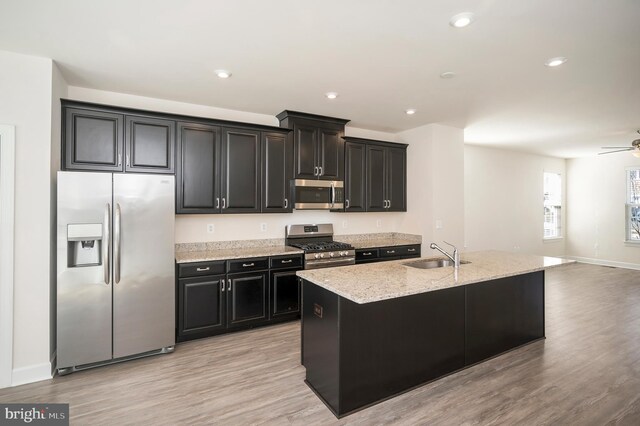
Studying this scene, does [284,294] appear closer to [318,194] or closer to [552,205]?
[318,194]

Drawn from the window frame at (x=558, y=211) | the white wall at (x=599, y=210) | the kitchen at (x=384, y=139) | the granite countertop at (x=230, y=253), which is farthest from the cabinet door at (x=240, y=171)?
the white wall at (x=599, y=210)

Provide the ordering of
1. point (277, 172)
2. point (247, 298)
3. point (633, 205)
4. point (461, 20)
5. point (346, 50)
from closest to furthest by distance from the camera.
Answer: point (461, 20), point (346, 50), point (247, 298), point (277, 172), point (633, 205)

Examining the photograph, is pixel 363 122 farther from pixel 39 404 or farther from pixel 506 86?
pixel 39 404

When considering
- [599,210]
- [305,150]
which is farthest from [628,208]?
[305,150]

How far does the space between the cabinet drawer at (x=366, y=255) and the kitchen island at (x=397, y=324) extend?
144cm

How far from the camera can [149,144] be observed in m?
3.50

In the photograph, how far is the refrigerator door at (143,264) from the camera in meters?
2.97

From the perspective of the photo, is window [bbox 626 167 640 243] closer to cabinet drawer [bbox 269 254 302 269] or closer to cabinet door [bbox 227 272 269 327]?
cabinet drawer [bbox 269 254 302 269]

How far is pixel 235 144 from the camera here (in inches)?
156

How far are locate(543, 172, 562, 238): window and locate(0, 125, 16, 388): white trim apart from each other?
10304mm

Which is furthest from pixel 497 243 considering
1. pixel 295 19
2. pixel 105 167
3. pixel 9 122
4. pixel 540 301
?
pixel 9 122

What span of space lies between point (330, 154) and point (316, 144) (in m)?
0.26

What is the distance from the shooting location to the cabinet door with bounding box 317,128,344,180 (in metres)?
4.54

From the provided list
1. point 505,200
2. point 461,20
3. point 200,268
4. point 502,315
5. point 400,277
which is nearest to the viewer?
point 461,20
